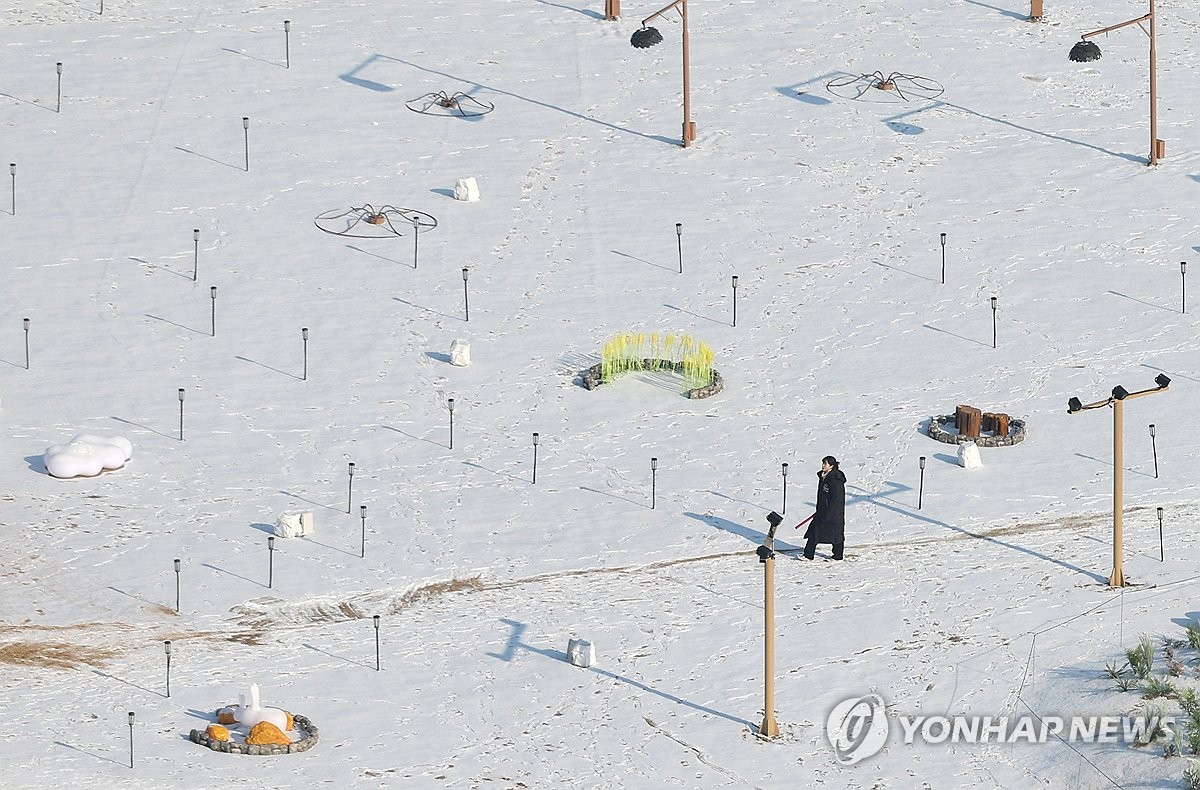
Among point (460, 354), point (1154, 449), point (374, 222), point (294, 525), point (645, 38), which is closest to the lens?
point (294, 525)

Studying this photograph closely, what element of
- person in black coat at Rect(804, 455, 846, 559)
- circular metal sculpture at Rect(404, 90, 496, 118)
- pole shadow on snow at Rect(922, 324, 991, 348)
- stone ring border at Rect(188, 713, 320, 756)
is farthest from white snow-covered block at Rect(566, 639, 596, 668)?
circular metal sculpture at Rect(404, 90, 496, 118)

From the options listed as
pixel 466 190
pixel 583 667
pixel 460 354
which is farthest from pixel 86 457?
pixel 466 190

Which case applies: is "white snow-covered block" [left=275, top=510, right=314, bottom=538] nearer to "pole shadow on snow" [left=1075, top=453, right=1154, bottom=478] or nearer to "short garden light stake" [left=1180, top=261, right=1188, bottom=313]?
"pole shadow on snow" [left=1075, top=453, right=1154, bottom=478]

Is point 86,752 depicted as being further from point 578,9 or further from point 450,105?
point 578,9

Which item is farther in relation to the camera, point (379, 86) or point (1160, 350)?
point (379, 86)

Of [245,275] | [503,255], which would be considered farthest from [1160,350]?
[245,275]

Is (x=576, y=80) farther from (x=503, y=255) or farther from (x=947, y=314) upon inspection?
(x=947, y=314)

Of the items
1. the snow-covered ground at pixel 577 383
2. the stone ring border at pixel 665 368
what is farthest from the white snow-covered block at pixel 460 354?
the stone ring border at pixel 665 368

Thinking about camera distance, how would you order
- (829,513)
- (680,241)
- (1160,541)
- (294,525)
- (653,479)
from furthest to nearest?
(680,241)
(653,479)
(294,525)
(829,513)
(1160,541)
